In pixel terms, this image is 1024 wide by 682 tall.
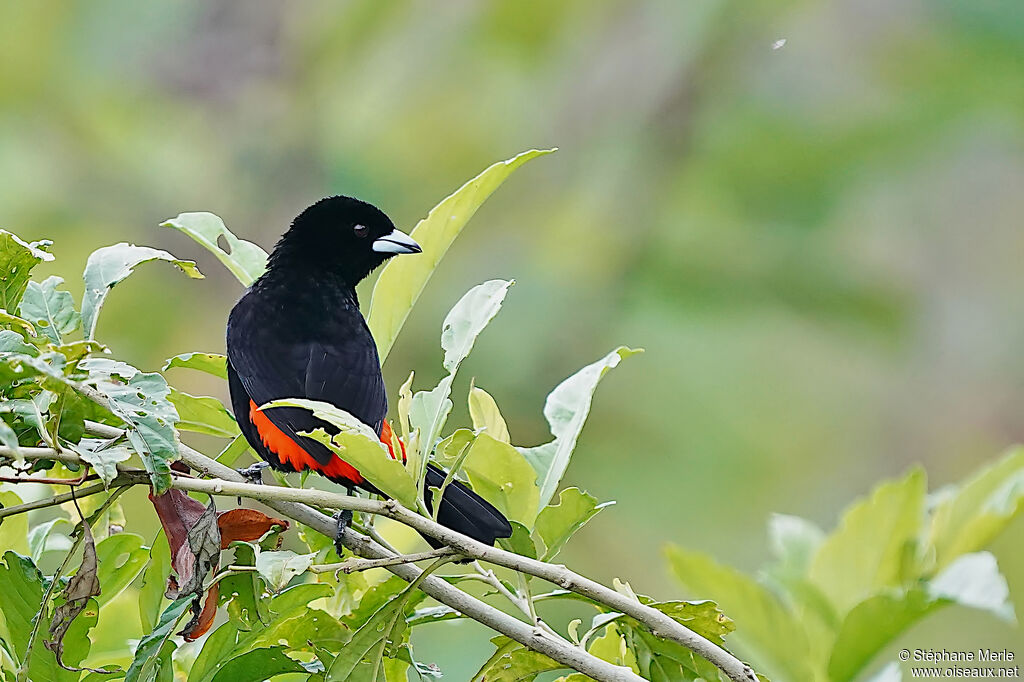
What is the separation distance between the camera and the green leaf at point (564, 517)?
602 millimetres

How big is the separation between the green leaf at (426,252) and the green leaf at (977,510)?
77 cm

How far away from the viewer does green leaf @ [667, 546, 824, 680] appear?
3.69ft

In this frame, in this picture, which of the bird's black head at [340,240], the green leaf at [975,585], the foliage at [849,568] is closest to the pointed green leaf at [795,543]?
the foliage at [849,568]

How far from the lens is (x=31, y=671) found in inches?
24.2

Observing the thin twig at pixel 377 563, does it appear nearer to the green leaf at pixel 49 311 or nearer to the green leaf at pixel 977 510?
the green leaf at pixel 49 311

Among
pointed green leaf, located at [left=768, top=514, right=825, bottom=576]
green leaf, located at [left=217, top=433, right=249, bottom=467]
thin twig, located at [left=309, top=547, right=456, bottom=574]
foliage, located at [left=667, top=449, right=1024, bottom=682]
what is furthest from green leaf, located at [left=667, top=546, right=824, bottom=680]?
thin twig, located at [left=309, top=547, right=456, bottom=574]

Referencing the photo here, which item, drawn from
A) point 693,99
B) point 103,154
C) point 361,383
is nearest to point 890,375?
point 693,99

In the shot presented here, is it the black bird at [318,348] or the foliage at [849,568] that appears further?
the foliage at [849,568]

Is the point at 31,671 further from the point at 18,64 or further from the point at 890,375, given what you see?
the point at 890,375

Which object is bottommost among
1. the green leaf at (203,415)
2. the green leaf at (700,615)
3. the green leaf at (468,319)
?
the green leaf at (700,615)

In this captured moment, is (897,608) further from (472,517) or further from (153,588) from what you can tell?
(153,588)

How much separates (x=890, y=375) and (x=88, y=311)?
3.12 metres

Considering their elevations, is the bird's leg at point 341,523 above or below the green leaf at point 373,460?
below

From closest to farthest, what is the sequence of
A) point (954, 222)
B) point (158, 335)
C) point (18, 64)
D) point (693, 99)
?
point (158, 335) < point (18, 64) < point (693, 99) < point (954, 222)
